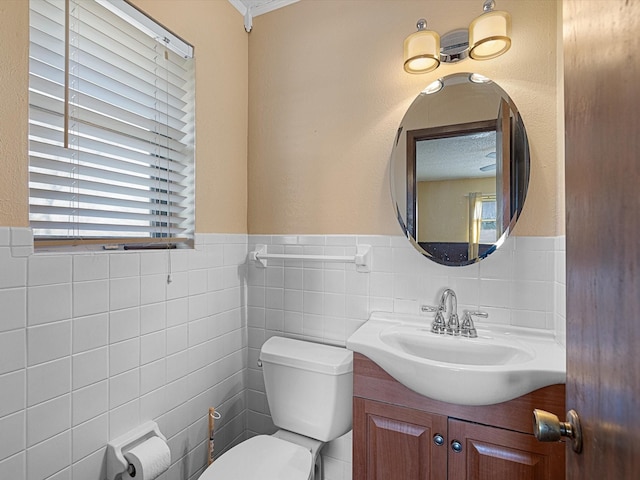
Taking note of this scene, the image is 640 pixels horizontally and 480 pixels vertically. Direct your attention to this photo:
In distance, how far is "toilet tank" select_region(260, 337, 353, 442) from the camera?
1.36 m

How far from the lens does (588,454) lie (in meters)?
0.50

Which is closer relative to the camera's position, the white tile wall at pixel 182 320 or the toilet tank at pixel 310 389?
the white tile wall at pixel 182 320

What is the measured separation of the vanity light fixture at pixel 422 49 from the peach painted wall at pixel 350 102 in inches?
2.1

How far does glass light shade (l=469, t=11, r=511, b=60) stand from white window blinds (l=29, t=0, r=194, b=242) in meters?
1.19

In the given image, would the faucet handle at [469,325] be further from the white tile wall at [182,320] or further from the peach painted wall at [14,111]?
the peach painted wall at [14,111]

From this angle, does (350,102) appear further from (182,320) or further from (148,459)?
(148,459)

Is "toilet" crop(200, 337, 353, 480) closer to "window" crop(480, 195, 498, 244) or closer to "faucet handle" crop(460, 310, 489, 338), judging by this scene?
"faucet handle" crop(460, 310, 489, 338)

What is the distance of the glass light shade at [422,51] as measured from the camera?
1.37 meters

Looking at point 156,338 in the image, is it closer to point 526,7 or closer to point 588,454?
point 588,454

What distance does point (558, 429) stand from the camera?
0.57 m

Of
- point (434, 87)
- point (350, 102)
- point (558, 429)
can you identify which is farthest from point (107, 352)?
point (434, 87)

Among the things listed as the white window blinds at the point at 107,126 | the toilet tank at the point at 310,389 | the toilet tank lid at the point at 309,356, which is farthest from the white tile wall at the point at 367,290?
the white window blinds at the point at 107,126

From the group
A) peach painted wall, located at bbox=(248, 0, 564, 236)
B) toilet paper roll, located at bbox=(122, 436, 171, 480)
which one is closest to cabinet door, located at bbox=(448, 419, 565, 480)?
peach painted wall, located at bbox=(248, 0, 564, 236)

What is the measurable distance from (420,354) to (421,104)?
105 cm
